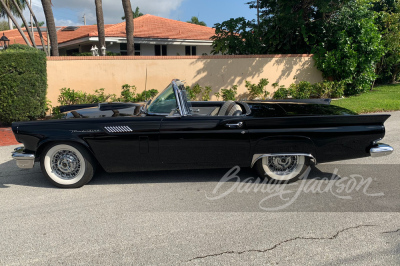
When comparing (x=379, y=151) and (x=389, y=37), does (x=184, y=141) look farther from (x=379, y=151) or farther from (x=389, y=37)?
(x=389, y=37)

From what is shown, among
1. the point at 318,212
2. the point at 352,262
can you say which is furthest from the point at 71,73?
the point at 352,262

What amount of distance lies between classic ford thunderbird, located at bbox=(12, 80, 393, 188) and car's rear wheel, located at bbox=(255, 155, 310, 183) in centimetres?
2

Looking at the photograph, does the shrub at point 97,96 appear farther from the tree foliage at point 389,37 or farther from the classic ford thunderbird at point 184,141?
the tree foliage at point 389,37

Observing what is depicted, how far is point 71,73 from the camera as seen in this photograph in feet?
37.2

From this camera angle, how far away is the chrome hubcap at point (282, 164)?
14.7 ft

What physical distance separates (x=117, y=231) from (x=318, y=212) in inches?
82.9

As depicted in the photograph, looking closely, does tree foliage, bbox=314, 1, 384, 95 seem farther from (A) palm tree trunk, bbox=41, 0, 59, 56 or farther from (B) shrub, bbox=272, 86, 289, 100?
(A) palm tree trunk, bbox=41, 0, 59, 56

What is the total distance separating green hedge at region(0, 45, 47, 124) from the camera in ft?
28.5

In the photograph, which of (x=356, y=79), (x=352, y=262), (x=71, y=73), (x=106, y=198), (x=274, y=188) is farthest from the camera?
(x=356, y=79)

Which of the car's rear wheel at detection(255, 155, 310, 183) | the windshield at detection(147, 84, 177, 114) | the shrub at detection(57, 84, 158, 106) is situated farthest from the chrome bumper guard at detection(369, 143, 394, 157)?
the shrub at detection(57, 84, 158, 106)

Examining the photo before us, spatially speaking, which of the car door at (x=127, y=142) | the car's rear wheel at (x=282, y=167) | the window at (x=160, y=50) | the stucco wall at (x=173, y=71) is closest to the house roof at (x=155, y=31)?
the window at (x=160, y=50)

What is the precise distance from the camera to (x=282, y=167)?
4516mm

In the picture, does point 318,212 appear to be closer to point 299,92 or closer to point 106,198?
point 106,198

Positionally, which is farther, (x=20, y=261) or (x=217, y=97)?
(x=217, y=97)
